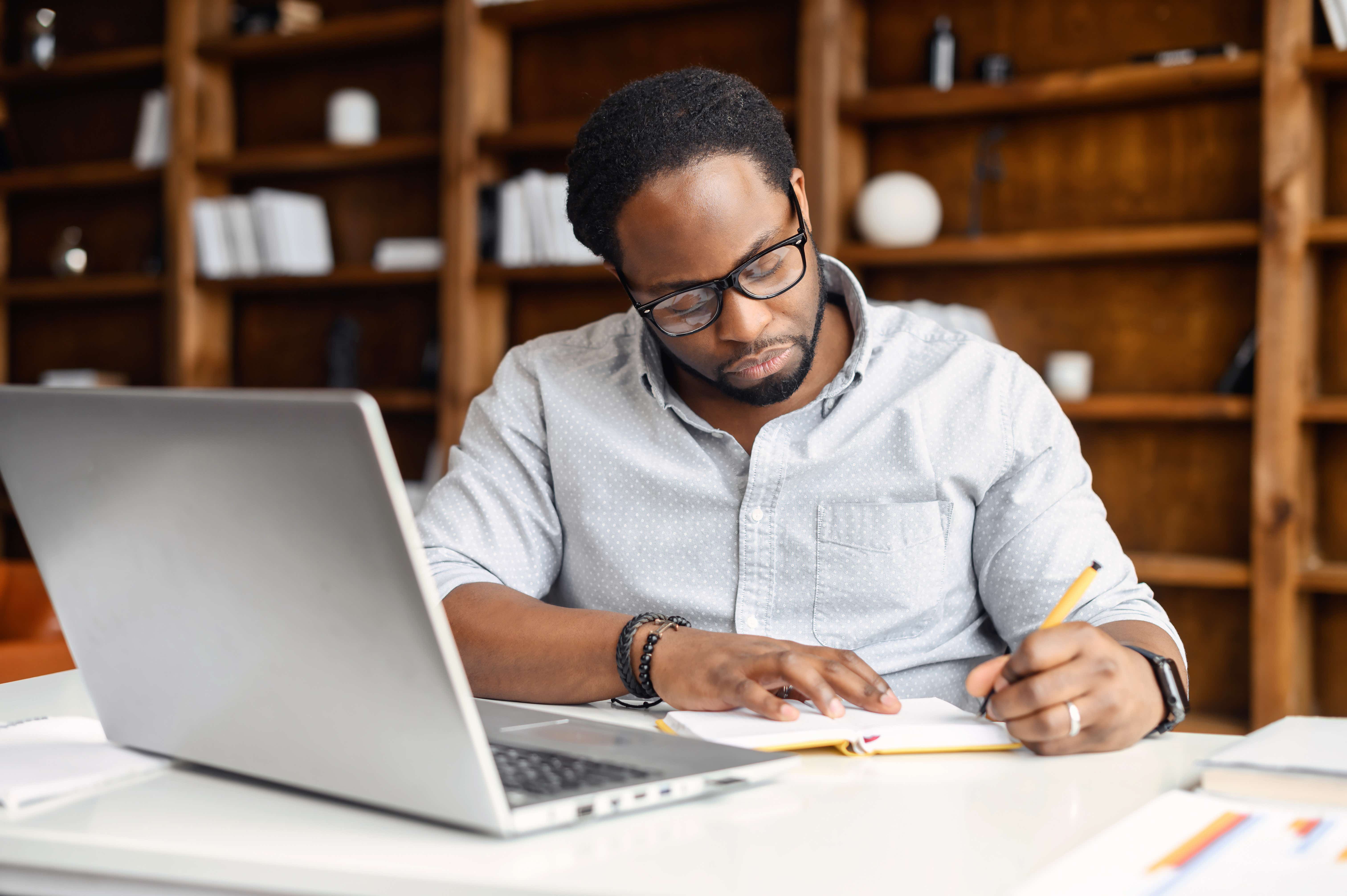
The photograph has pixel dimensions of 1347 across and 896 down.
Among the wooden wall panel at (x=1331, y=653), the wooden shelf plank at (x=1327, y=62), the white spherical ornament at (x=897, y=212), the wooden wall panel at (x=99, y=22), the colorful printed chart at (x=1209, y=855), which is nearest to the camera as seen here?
the colorful printed chart at (x=1209, y=855)

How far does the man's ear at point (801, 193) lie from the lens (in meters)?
1.39

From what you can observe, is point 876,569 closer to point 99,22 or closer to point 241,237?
point 241,237

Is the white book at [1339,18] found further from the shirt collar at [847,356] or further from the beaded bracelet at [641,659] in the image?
the beaded bracelet at [641,659]

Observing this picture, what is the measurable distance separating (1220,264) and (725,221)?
2.09 metres

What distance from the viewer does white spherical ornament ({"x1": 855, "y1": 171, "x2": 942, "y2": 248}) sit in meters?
3.00

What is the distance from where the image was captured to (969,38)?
313 centimetres

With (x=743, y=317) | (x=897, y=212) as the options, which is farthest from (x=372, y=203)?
(x=743, y=317)

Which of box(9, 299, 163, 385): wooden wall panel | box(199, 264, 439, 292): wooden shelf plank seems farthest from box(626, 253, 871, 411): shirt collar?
box(9, 299, 163, 385): wooden wall panel

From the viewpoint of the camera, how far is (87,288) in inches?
158

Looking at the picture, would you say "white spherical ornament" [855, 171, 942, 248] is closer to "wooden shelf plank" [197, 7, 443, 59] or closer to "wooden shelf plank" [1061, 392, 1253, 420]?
"wooden shelf plank" [1061, 392, 1253, 420]

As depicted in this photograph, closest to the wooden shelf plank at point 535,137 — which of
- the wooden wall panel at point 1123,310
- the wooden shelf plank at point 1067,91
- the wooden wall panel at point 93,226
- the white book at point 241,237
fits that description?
the wooden shelf plank at point 1067,91

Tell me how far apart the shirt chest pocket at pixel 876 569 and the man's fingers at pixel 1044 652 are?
42cm

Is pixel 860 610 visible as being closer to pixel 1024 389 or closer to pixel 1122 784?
pixel 1024 389

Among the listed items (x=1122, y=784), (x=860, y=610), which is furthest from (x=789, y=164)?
(x=1122, y=784)
